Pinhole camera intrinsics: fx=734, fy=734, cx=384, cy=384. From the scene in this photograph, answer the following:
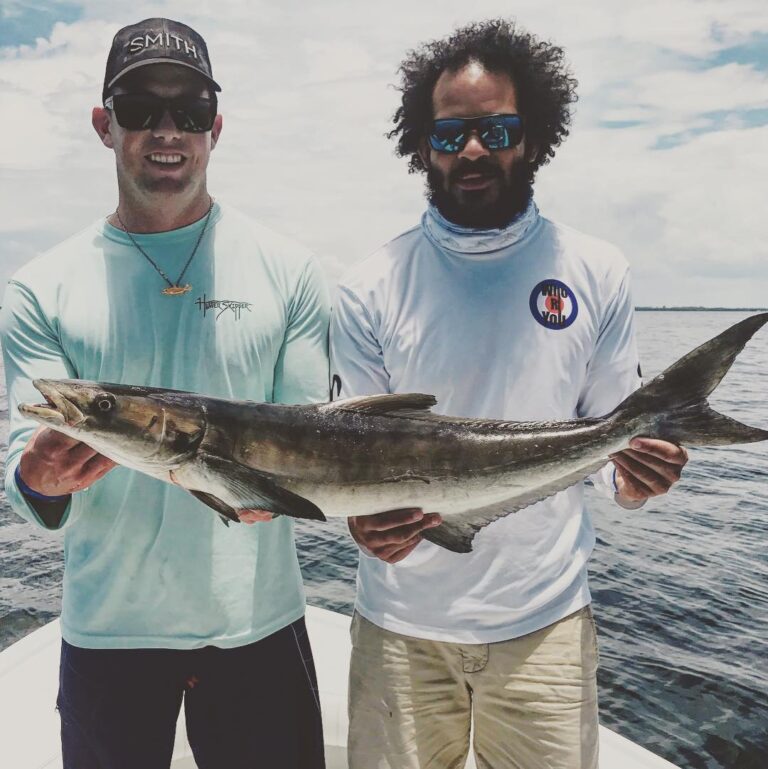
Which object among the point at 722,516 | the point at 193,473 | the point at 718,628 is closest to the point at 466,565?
the point at 193,473

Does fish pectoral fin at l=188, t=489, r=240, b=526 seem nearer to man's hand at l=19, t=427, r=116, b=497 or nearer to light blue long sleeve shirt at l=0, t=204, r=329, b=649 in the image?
man's hand at l=19, t=427, r=116, b=497

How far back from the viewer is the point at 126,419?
239 centimetres

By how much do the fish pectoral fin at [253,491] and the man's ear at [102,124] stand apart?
1595 millimetres

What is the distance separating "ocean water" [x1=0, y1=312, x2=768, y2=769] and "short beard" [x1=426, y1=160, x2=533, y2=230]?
6.04m

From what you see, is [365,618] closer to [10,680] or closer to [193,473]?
[193,473]

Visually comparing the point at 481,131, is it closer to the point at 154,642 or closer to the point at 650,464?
the point at 650,464

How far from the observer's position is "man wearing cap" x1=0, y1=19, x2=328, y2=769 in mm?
2967

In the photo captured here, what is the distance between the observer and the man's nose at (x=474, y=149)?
3.17m

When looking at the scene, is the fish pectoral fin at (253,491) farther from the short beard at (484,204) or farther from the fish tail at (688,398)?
the short beard at (484,204)

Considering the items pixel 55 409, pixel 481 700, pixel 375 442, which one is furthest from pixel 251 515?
pixel 481 700

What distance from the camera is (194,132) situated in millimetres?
3029

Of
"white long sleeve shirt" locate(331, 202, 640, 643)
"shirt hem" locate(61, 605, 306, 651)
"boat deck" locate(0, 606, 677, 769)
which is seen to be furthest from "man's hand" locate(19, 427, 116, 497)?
"boat deck" locate(0, 606, 677, 769)

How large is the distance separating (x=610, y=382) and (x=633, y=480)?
1.51 feet

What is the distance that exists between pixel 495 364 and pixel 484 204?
715 mm
